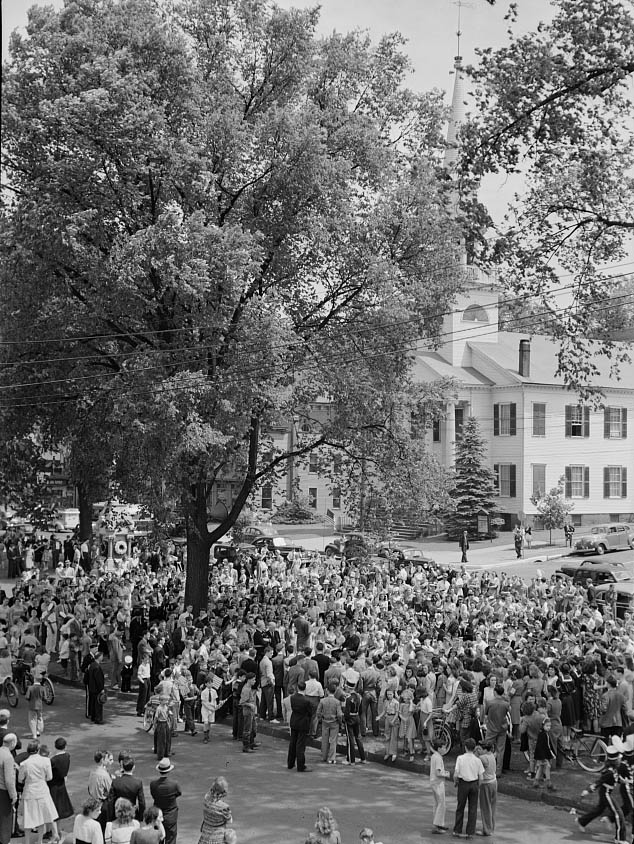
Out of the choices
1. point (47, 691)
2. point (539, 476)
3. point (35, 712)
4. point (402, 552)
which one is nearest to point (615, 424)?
point (539, 476)

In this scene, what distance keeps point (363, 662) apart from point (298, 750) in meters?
2.82

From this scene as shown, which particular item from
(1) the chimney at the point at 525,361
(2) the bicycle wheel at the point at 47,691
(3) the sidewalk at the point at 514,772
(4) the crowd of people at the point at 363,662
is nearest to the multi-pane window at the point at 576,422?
(1) the chimney at the point at 525,361

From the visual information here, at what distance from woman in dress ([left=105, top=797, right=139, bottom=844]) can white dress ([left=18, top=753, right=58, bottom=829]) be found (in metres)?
2.37

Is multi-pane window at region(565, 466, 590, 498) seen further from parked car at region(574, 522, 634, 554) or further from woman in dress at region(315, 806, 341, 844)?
woman in dress at region(315, 806, 341, 844)

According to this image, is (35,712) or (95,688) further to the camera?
(95,688)

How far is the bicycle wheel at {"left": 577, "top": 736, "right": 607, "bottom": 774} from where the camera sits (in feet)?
50.2

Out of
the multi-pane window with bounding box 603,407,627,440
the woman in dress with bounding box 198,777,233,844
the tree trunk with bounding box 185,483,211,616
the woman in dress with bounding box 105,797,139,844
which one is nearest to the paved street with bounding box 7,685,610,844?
the woman in dress with bounding box 198,777,233,844

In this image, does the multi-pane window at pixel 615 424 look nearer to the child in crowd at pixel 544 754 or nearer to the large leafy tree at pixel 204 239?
the large leafy tree at pixel 204 239

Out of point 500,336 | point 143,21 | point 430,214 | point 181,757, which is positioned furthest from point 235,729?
point 500,336

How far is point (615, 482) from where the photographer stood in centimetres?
6003

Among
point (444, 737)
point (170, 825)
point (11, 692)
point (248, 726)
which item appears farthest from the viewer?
point (11, 692)

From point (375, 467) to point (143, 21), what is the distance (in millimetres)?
12329

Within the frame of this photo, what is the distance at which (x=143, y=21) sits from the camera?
21.4 meters

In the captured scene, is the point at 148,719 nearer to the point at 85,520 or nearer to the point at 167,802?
the point at 167,802
